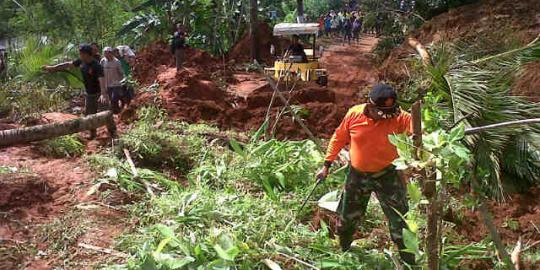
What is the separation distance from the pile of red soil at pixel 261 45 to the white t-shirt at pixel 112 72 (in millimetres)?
12176

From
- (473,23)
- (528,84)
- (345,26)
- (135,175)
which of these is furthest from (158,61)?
(345,26)

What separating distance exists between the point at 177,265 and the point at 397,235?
1.77m

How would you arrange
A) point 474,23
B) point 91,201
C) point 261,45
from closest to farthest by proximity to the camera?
A: point 91,201 → point 474,23 → point 261,45

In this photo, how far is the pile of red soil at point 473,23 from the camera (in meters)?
10.2

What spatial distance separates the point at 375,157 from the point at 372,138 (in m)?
0.16

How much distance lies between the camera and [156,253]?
436cm

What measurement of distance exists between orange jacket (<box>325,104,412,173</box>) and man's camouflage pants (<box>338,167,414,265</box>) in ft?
0.29

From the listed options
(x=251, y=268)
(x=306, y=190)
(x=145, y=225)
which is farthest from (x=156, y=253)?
(x=306, y=190)

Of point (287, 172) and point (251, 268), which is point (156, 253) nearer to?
point (251, 268)

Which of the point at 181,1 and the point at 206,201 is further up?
the point at 181,1

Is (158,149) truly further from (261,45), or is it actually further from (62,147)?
(261,45)

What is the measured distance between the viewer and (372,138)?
4645 mm

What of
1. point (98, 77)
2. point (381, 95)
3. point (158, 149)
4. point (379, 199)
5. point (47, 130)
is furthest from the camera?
point (98, 77)

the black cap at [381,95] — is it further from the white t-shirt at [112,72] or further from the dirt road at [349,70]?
the dirt road at [349,70]
